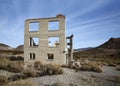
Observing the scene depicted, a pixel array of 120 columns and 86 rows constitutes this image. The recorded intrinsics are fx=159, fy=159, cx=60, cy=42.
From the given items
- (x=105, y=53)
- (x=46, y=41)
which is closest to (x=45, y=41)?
(x=46, y=41)

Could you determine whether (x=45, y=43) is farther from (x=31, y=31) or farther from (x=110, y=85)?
(x=110, y=85)

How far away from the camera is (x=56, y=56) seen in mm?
24641

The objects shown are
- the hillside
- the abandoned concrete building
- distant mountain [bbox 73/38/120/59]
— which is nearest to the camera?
the abandoned concrete building

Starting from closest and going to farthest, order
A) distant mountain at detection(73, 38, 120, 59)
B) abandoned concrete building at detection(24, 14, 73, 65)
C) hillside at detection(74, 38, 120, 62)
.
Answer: abandoned concrete building at detection(24, 14, 73, 65), hillside at detection(74, 38, 120, 62), distant mountain at detection(73, 38, 120, 59)

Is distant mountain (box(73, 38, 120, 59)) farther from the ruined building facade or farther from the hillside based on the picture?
the ruined building facade

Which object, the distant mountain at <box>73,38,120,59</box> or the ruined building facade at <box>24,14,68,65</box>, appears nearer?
the ruined building facade at <box>24,14,68,65</box>

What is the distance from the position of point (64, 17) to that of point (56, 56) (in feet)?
20.1

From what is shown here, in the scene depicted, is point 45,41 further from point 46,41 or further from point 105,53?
point 105,53

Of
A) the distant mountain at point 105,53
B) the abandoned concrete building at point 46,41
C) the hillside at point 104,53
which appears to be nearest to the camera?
the abandoned concrete building at point 46,41

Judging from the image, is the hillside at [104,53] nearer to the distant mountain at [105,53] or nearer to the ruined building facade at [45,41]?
the distant mountain at [105,53]

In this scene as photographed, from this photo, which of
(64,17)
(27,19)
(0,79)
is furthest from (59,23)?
(0,79)

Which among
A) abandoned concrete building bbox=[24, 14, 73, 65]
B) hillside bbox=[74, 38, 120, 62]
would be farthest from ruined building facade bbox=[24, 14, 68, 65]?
hillside bbox=[74, 38, 120, 62]

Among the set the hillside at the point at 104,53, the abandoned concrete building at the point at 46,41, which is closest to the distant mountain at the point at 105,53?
the hillside at the point at 104,53

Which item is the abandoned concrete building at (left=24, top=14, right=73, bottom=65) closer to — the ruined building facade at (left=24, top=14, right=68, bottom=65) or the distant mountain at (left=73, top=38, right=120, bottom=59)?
the ruined building facade at (left=24, top=14, right=68, bottom=65)
